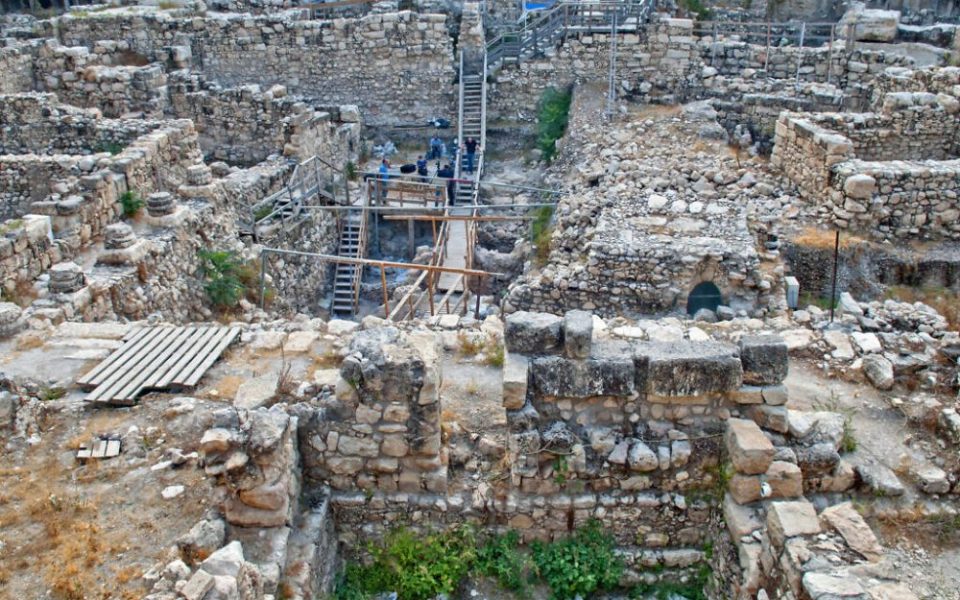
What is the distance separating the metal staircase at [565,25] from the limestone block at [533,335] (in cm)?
1498

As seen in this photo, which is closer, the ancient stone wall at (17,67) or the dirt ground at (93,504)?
the dirt ground at (93,504)

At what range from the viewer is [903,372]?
763 cm

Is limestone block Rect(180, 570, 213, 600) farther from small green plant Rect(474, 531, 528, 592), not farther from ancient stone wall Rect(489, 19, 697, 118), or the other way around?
ancient stone wall Rect(489, 19, 697, 118)

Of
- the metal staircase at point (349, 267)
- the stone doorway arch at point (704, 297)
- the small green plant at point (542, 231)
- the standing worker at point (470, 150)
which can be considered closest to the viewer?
the stone doorway arch at point (704, 297)

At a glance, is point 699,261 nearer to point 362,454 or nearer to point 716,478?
point 716,478

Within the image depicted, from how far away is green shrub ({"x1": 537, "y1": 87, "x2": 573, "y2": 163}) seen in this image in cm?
1862

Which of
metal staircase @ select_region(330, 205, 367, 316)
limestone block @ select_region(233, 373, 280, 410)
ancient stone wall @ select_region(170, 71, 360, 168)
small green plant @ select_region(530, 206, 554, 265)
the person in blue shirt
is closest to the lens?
limestone block @ select_region(233, 373, 280, 410)

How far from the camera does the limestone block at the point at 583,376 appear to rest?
243 inches

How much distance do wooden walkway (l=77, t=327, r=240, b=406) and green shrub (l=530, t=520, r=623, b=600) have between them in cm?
351

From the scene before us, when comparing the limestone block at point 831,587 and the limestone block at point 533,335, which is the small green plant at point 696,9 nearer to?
the limestone block at point 533,335

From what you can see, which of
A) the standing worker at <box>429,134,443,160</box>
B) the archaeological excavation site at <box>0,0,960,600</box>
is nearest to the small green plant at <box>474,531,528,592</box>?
the archaeological excavation site at <box>0,0,960,600</box>

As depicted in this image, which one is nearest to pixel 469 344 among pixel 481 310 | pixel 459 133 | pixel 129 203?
pixel 481 310

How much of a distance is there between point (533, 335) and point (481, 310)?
6.48 metres

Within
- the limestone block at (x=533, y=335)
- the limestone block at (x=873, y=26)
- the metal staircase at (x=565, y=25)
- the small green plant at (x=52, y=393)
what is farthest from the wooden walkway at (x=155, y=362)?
the limestone block at (x=873, y=26)
